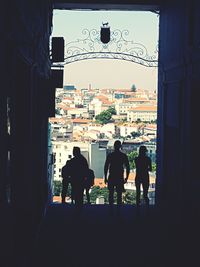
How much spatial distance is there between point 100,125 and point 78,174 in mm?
18338

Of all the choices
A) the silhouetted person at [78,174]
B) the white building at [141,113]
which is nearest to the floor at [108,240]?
the silhouetted person at [78,174]

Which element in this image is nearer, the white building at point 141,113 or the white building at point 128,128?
the white building at point 128,128

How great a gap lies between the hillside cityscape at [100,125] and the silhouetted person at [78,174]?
2.97 metres

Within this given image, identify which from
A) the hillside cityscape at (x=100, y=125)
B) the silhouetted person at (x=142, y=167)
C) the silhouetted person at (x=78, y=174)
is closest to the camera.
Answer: the silhouetted person at (x=78, y=174)

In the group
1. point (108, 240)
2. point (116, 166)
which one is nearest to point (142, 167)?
point (116, 166)

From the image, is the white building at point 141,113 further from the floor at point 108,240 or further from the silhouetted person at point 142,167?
the floor at point 108,240

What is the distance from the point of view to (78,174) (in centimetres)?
854

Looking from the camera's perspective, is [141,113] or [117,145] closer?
[117,145]

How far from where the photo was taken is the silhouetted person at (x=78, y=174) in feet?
28.1

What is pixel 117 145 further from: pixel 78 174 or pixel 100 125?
pixel 100 125
